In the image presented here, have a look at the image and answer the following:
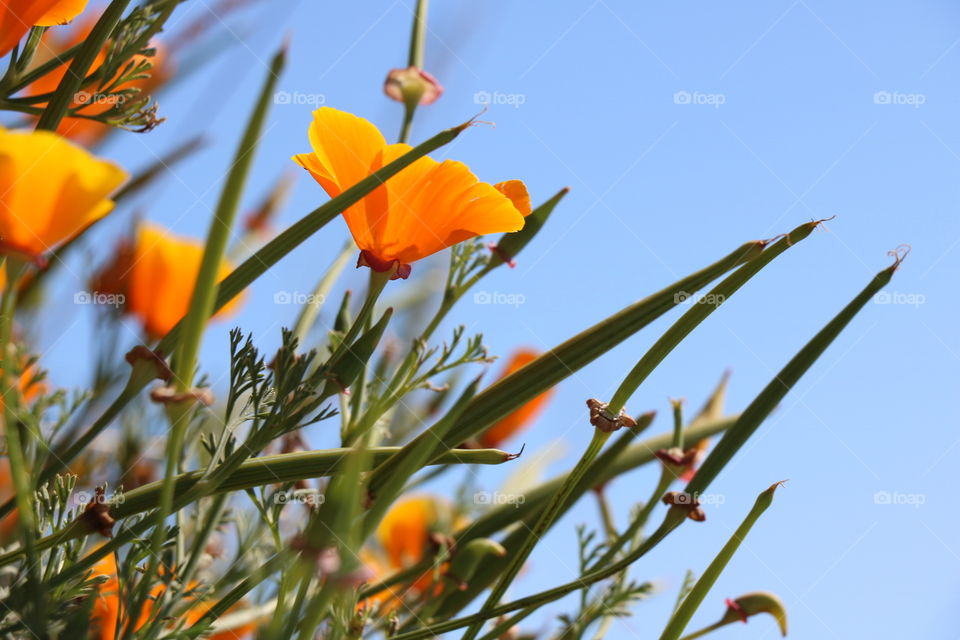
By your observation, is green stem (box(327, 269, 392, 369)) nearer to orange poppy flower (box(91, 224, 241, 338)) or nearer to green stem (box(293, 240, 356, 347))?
green stem (box(293, 240, 356, 347))

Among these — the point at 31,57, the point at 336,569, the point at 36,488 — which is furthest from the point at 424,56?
the point at 336,569

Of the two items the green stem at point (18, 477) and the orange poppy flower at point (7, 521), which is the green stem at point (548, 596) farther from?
the orange poppy flower at point (7, 521)

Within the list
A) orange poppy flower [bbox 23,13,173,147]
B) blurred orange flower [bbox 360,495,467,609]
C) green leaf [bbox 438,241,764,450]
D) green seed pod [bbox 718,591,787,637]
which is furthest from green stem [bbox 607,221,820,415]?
blurred orange flower [bbox 360,495,467,609]

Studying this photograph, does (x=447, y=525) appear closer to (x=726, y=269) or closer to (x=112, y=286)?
(x=112, y=286)

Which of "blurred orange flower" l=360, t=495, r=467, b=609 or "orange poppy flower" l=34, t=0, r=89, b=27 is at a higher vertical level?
"orange poppy flower" l=34, t=0, r=89, b=27

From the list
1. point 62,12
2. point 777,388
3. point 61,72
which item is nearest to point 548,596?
point 777,388

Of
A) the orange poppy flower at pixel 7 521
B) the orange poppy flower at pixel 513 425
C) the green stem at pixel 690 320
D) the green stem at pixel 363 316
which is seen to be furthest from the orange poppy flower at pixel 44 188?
the orange poppy flower at pixel 513 425
